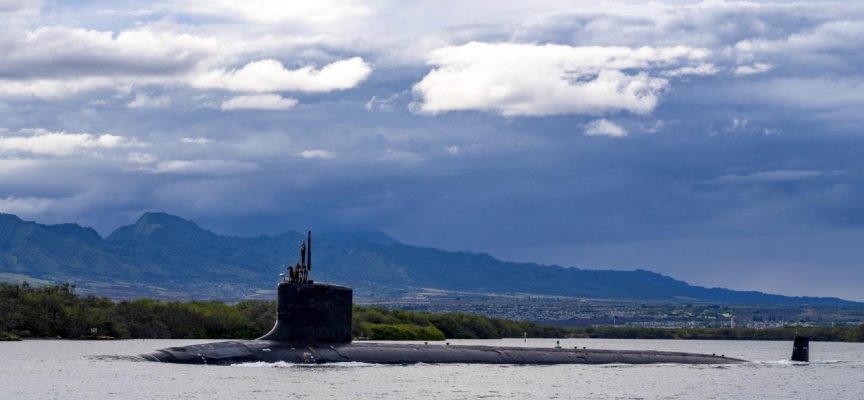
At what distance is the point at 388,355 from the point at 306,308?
8.15 metres

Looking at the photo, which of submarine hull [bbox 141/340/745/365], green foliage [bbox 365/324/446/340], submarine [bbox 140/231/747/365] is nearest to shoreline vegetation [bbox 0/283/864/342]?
green foliage [bbox 365/324/446/340]

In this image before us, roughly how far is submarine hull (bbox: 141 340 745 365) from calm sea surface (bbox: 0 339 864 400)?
1.93 feet

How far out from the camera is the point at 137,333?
12119cm

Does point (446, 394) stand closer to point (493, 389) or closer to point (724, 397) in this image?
point (493, 389)

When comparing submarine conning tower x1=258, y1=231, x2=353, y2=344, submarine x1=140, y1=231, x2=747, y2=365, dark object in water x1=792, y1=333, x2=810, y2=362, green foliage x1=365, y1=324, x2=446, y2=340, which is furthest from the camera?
green foliage x1=365, y1=324, x2=446, y2=340

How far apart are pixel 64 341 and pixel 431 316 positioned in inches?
2266

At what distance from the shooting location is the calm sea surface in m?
54.4

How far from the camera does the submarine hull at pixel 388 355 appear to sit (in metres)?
63.9

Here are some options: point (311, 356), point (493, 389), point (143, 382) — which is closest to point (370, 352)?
point (311, 356)

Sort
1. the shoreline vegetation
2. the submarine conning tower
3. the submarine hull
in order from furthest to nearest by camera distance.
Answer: the shoreline vegetation → the submarine hull → the submarine conning tower

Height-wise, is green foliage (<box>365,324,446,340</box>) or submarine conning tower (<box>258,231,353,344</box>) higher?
submarine conning tower (<box>258,231,353,344</box>)

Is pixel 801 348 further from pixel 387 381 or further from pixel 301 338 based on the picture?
pixel 301 338

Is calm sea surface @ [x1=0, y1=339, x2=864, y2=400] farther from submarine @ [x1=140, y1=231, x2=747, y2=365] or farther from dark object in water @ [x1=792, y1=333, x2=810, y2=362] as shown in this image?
dark object in water @ [x1=792, y1=333, x2=810, y2=362]

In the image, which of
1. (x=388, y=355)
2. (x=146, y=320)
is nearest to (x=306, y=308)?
(x=388, y=355)
